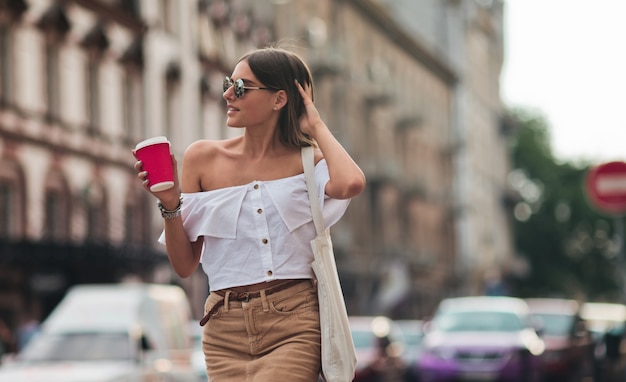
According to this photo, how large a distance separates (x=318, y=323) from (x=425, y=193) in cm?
7142

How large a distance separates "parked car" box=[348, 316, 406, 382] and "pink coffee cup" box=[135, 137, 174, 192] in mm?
18151

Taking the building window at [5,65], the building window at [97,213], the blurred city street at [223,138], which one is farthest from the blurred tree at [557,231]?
the building window at [5,65]

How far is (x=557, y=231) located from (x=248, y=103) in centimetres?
9580

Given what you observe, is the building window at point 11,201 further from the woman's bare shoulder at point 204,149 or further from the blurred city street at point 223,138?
the woman's bare shoulder at point 204,149

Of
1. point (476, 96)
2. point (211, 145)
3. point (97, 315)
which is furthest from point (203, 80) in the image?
point (476, 96)

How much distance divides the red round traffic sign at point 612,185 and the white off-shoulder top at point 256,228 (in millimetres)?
12570

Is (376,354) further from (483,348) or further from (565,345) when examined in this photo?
(565,345)

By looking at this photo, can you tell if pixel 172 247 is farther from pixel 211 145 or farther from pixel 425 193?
pixel 425 193

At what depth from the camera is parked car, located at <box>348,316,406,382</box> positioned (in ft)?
79.5

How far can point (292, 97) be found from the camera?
5531 millimetres

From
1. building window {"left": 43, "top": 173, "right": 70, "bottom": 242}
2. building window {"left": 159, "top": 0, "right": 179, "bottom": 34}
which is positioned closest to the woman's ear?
building window {"left": 43, "top": 173, "right": 70, "bottom": 242}

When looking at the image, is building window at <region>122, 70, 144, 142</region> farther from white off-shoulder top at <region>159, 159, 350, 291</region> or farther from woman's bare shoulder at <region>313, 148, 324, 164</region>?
white off-shoulder top at <region>159, 159, 350, 291</region>

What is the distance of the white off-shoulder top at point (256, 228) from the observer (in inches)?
210

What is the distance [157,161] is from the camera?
5094 mm
